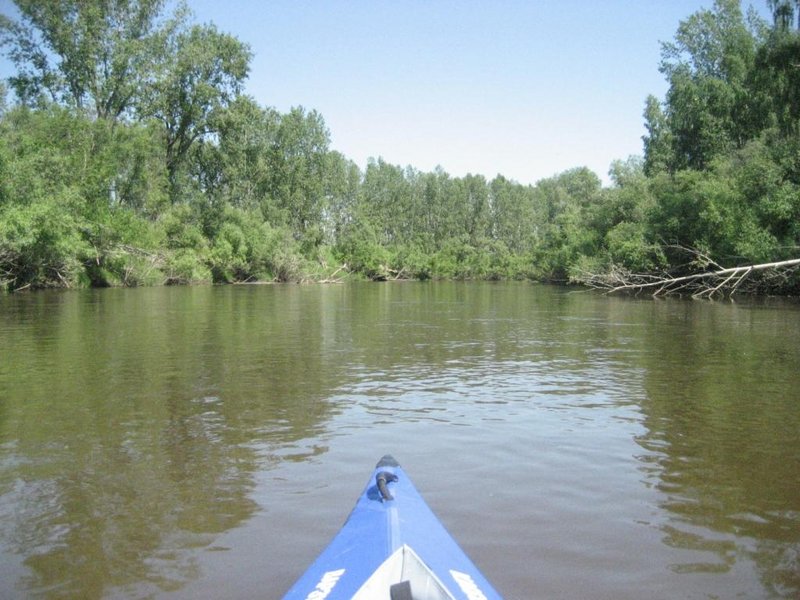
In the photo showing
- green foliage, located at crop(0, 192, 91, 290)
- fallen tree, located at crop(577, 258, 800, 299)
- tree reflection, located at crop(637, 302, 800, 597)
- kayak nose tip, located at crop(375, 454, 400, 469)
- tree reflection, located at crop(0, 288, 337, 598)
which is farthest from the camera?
green foliage, located at crop(0, 192, 91, 290)

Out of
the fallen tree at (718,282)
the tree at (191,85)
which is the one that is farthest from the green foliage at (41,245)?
the fallen tree at (718,282)

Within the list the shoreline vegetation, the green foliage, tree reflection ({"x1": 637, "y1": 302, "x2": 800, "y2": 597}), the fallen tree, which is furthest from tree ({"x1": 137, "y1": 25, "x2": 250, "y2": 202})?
tree reflection ({"x1": 637, "y1": 302, "x2": 800, "y2": 597})

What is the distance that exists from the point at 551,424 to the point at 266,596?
5578 millimetres

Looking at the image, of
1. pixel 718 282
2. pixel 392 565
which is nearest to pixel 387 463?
pixel 392 565

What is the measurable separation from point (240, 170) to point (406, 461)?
61431 mm

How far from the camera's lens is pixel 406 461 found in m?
7.54

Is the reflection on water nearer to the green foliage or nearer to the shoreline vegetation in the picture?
the shoreline vegetation

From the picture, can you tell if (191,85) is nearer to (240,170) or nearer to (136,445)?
(240,170)

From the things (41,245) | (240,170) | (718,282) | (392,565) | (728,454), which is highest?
(240,170)

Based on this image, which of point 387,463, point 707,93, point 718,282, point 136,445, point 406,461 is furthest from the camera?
point 707,93

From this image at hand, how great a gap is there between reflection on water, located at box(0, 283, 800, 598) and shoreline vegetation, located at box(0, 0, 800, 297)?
17.2 metres

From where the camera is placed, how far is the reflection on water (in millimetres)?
5016

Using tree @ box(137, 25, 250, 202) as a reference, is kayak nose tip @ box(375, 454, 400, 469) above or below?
below

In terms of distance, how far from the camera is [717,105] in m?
48.2
